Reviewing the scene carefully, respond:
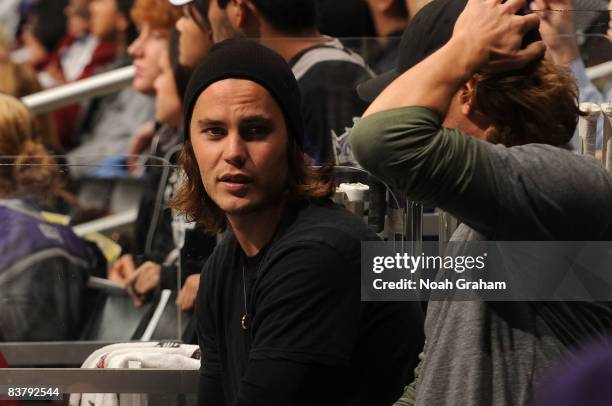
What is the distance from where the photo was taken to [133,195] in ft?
8.86

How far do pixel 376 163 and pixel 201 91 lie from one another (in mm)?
545

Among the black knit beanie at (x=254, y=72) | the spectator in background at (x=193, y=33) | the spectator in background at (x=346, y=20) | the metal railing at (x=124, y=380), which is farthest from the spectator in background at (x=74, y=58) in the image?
the black knit beanie at (x=254, y=72)

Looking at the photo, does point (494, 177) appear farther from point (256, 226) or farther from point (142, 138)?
point (142, 138)

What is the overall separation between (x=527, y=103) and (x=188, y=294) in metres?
1.26

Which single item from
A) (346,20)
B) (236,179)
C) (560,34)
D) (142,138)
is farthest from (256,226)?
(142,138)

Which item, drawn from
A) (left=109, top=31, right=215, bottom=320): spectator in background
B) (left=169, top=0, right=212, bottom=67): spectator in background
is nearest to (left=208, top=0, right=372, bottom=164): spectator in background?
(left=169, top=0, right=212, bottom=67): spectator in background

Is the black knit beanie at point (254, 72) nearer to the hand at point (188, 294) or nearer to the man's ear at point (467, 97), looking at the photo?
the man's ear at point (467, 97)

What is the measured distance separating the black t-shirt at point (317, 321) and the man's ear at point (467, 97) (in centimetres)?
27

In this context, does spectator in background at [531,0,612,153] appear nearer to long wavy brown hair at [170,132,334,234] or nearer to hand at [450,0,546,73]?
long wavy brown hair at [170,132,334,234]

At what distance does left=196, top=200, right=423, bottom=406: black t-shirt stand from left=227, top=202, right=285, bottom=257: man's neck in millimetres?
21

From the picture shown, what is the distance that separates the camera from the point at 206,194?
6.52ft

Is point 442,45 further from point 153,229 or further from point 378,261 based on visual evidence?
point 153,229

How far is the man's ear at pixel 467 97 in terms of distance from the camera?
1.57 m

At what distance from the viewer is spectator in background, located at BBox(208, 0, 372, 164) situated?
2957mm
